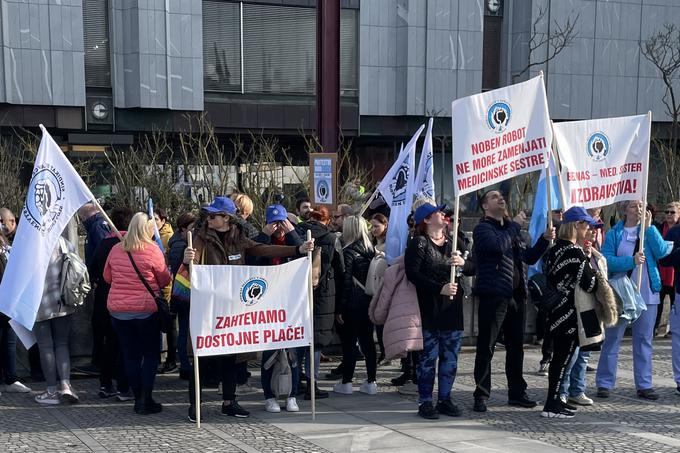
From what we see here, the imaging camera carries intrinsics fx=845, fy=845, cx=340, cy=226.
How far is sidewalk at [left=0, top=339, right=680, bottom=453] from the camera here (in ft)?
21.3

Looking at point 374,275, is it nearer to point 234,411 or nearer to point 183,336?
point 234,411

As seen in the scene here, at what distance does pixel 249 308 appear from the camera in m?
7.20

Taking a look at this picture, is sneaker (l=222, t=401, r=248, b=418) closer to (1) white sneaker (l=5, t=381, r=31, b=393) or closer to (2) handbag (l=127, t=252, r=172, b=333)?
(2) handbag (l=127, t=252, r=172, b=333)

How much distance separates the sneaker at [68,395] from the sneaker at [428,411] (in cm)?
320

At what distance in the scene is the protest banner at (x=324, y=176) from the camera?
39.7ft

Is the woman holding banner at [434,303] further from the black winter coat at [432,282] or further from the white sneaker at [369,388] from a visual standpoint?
the white sneaker at [369,388]

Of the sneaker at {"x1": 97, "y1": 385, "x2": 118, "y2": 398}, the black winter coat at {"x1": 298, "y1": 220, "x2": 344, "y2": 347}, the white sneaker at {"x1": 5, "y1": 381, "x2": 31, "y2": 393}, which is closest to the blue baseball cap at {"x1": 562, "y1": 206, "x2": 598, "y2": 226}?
the black winter coat at {"x1": 298, "y1": 220, "x2": 344, "y2": 347}

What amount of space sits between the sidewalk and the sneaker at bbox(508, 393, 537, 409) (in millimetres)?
89

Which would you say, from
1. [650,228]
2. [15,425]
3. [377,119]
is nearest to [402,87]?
[377,119]

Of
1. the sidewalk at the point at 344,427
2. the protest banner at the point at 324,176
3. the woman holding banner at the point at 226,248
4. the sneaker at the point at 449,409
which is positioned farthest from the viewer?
the protest banner at the point at 324,176

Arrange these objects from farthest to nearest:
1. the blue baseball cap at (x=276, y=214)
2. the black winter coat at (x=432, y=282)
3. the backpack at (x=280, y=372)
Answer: the blue baseball cap at (x=276, y=214) → the backpack at (x=280, y=372) → the black winter coat at (x=432, y=282)

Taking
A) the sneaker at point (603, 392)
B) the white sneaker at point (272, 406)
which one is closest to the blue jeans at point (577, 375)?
the sneaker at point (603, 392)

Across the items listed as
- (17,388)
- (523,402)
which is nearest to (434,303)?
(523,402)

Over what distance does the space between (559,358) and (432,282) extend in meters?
1.30
